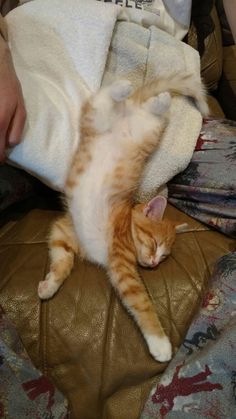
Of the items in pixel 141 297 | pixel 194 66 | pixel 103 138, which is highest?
pixel 194 66

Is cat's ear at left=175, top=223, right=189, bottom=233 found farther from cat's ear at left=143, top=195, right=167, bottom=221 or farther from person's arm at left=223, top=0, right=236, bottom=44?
person's arm at left=223, top=0, right=236, bottom=44

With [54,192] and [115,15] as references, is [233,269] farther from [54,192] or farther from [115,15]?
[115,15]

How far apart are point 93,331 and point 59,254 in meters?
0.21

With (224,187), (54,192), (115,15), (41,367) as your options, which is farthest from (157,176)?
(41,367)

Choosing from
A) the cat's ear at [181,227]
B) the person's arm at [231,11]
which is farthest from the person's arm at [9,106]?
the person's arm at [231,11]

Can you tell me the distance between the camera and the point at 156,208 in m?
1.07

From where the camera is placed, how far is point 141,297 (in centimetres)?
93

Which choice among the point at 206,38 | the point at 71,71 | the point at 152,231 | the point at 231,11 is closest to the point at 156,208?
the point at 152,231

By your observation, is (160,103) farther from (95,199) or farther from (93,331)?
(93,331)

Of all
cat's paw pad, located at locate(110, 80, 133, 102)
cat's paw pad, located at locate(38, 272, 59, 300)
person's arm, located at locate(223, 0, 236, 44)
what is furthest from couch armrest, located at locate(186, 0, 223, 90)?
cat's paw pad, located at locate(38, 272, 59, 300)

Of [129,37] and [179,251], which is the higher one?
[129,37]

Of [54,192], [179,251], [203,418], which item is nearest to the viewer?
[203,418]

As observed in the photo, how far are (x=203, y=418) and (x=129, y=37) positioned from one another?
3.06 feet

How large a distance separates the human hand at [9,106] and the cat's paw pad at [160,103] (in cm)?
35
